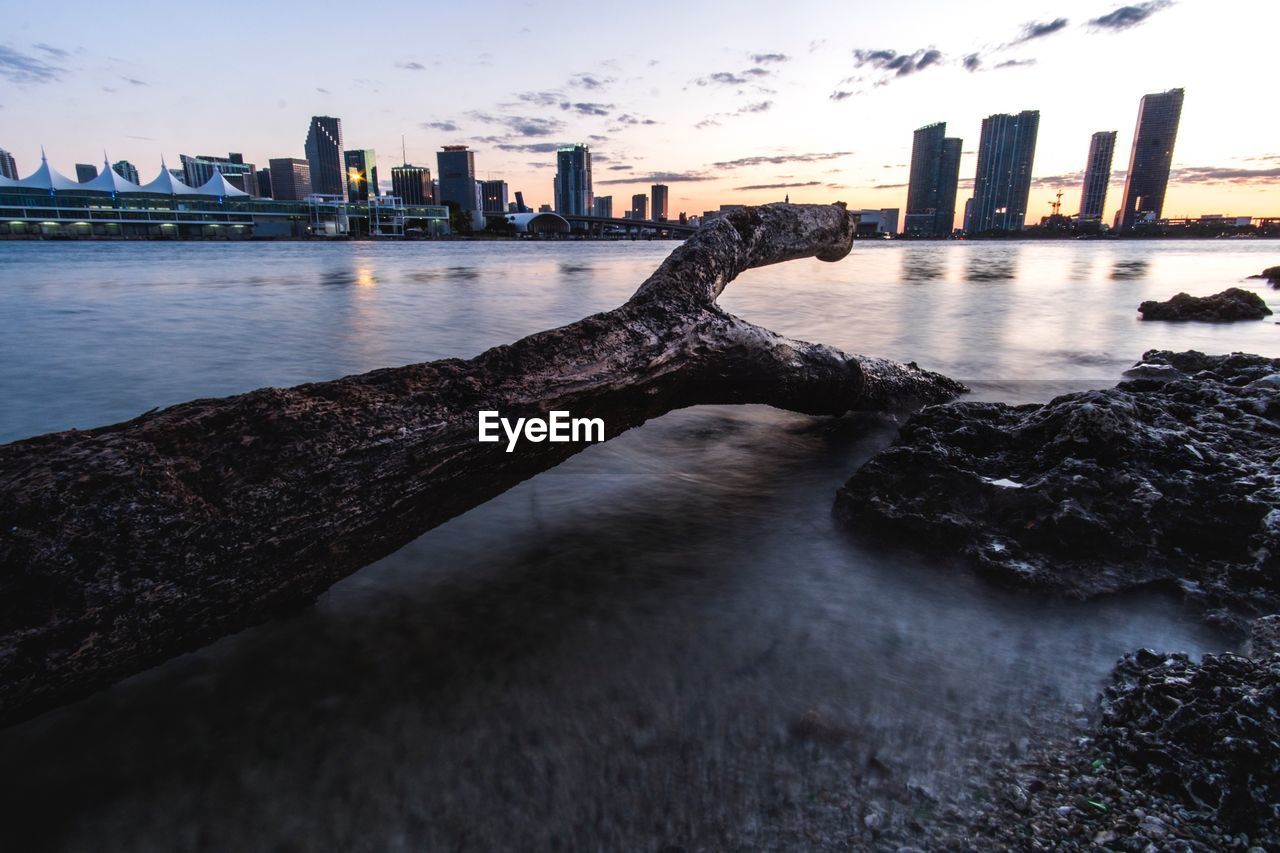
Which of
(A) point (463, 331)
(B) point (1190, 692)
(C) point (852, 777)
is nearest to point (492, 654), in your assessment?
(C) point (852, 777)

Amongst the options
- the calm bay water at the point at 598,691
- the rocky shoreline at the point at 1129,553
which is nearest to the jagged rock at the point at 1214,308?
the rocky shoreline at the point at 1129,553

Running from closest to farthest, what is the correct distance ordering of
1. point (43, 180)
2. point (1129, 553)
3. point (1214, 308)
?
point (1129, 553) → point (1214, 308) → point (43, 180)

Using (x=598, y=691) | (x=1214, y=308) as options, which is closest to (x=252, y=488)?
(x=598, y=691)

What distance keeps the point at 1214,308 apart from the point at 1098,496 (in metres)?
11.5

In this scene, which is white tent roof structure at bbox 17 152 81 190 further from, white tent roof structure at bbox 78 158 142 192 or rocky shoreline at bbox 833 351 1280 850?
rocky shoreline at bbox 833 351 1280 850

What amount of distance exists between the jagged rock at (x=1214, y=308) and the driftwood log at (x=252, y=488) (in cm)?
1210

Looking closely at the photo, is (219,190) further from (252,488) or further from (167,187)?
(252,488)

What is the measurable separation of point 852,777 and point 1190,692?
937 mm

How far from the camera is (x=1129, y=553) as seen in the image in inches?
95.7

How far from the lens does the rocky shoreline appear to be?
1.40 metres

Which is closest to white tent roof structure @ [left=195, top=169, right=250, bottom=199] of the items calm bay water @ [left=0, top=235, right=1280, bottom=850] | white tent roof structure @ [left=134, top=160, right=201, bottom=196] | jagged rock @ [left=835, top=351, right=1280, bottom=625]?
white tent roof structure @ [left=134, top=160, right=201, bottom=196]

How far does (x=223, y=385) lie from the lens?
19.8 feet

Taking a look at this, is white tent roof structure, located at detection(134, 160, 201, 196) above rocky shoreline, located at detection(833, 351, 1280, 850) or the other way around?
above

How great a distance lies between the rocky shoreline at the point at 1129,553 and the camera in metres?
1.40
